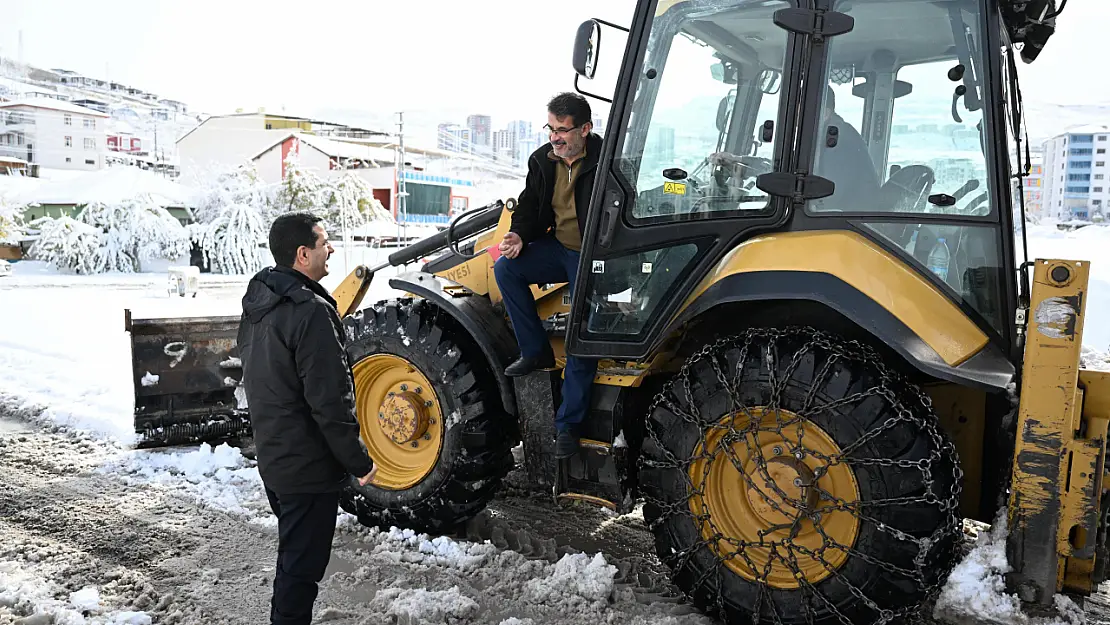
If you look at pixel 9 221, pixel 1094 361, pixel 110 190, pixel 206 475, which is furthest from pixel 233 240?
pixel 1094 361

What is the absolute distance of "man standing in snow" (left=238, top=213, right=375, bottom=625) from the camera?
2.89 m

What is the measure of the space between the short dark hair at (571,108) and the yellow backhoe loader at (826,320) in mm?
257

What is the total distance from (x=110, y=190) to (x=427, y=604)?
112 feet

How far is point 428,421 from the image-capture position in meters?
4.52

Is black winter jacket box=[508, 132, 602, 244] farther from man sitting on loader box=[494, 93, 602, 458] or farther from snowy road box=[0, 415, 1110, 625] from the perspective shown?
snowy road box=[0, 415, 1110, 625]

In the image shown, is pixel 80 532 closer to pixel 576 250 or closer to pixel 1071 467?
pixel 576 250

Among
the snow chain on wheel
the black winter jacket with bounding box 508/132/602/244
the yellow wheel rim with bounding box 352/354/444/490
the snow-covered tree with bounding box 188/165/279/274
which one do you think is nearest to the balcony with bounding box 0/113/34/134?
the snow-covered tree with bounding box 188/165/279/274

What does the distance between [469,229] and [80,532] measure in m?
2.63

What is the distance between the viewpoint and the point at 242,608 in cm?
366

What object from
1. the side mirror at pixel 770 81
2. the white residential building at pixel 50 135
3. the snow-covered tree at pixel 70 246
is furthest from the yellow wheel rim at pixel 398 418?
the white residential building at pixel 50 135

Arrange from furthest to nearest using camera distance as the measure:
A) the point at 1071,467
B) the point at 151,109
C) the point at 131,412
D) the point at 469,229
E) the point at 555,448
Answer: the point at 151,109, the point at 131,412, the point at 469,229, the point at 555,448, the point at 1071,467

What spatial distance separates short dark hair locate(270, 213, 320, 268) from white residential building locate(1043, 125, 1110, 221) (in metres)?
78.9

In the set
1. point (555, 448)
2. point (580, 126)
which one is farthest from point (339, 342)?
point (580, 126)

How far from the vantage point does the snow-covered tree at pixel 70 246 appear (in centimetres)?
2736
